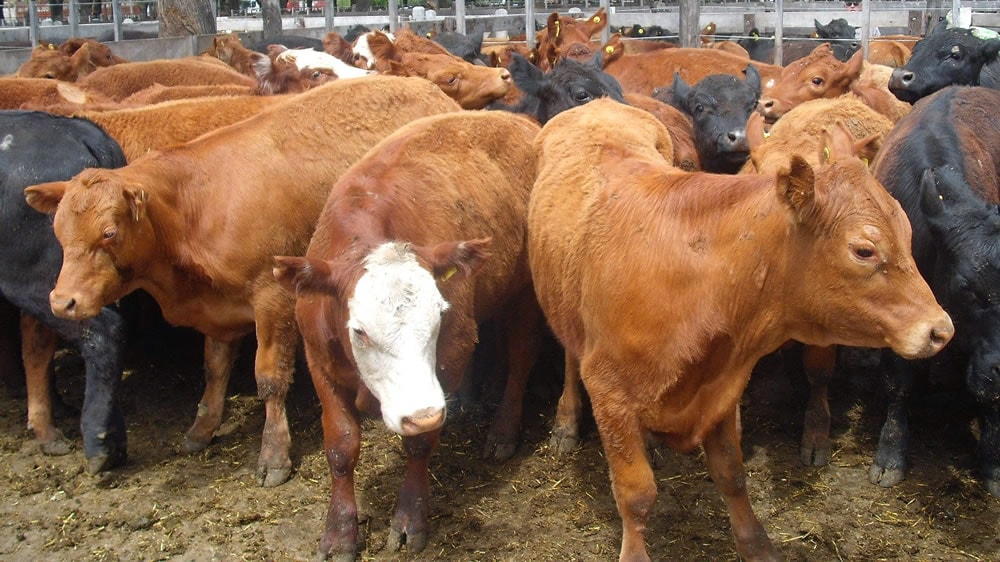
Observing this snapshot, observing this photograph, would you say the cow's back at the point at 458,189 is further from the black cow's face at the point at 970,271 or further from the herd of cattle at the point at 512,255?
the black cow's face at the point at 970,271

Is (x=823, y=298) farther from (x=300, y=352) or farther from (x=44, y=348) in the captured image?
(x=44, y=348)

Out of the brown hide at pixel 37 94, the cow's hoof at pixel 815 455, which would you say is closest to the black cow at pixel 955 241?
the cow's hoof at pixel 815 455

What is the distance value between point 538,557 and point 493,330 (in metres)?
2.65

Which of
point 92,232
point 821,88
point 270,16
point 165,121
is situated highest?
point 270,16

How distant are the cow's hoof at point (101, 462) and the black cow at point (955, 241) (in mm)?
4349

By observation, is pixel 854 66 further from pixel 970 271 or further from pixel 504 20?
pixel 504 20

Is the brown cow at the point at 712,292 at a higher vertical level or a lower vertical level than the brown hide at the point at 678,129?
lower

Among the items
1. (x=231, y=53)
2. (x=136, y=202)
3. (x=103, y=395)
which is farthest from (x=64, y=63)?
(x=136, y=202)

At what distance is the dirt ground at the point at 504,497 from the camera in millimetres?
4727

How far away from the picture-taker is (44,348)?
6.16 m

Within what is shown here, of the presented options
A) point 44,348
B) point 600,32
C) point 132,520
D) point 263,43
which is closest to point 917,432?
point 132,520

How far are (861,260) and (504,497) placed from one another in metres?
2.52

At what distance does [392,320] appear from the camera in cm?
402

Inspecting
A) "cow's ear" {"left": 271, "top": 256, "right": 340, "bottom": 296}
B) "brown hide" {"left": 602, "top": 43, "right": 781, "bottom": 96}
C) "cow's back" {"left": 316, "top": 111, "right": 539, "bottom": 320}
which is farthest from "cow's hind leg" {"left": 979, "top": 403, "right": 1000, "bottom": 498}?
"brown hide" {"left": 602, "top": 43, "right": 781, "bottom": 96}
